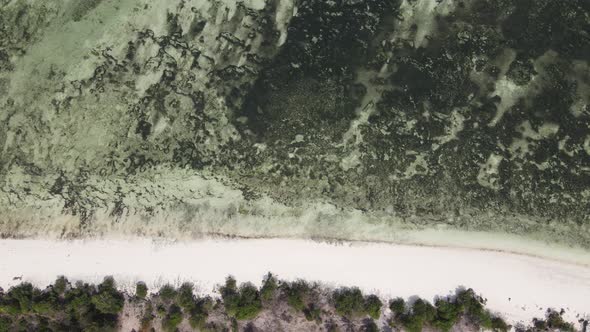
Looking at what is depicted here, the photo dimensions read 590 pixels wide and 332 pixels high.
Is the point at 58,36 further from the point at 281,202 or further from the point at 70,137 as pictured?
the point at 281,202

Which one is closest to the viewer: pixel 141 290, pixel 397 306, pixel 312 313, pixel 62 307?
pixel 397 306

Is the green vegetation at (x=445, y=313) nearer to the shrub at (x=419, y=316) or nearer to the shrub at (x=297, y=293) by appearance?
the shrub at (x=419, y=316)

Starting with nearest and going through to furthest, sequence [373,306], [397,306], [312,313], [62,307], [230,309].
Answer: [373,306] → [397,306] → [230,309] → [312,313] → [62,307]

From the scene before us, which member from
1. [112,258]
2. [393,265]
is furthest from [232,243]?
[393,265]

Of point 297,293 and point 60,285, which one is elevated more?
point 297,293

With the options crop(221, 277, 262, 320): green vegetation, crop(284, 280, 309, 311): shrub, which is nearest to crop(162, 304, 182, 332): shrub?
crop(221, 277, 262, 320): green vegetation

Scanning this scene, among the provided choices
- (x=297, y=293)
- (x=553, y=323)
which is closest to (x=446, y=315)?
(x=553, y=323)

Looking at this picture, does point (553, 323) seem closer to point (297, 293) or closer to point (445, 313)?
point (445, 313)
